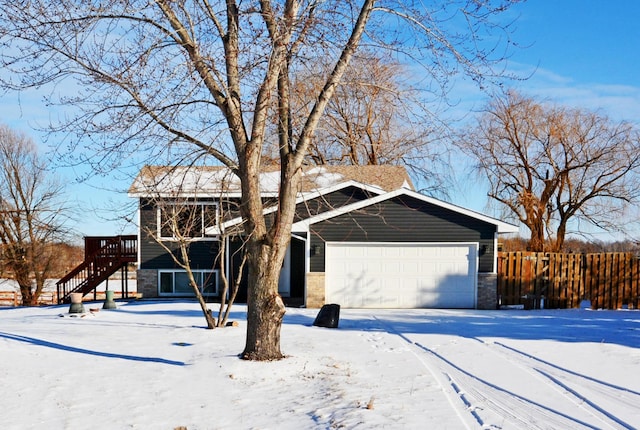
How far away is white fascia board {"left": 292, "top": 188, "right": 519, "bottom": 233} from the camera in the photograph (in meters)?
16.8

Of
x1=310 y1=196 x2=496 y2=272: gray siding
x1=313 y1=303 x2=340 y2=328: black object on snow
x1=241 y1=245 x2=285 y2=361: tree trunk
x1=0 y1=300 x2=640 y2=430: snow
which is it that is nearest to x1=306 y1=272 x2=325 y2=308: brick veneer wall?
x1=310 y1=196 x2=496 y2=272: gray siding

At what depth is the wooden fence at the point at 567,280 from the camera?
17297 mm

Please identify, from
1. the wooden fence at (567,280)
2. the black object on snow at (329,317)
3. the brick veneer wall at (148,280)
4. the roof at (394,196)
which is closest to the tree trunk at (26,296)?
the brick veneer wall at (148,280)

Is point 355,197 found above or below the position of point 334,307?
above

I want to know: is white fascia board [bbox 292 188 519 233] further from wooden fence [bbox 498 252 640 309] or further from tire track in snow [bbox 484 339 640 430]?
tire track in snow [bbox 484 339 640 430]

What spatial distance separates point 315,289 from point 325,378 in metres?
9.51

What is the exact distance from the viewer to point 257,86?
25.5 feet

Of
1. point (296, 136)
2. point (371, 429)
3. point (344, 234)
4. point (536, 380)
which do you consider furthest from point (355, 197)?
point (371, 429)

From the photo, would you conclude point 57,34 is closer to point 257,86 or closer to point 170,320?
point 257,86

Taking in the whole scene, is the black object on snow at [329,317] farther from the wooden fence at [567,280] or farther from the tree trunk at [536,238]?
the tree trunk at [536,238]

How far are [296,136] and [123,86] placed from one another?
2.54 meters

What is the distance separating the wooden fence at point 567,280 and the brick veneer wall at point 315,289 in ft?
17.7

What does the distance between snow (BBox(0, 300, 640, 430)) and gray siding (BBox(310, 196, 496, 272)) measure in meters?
4.81

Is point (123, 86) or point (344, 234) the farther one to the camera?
point (344, 234)
